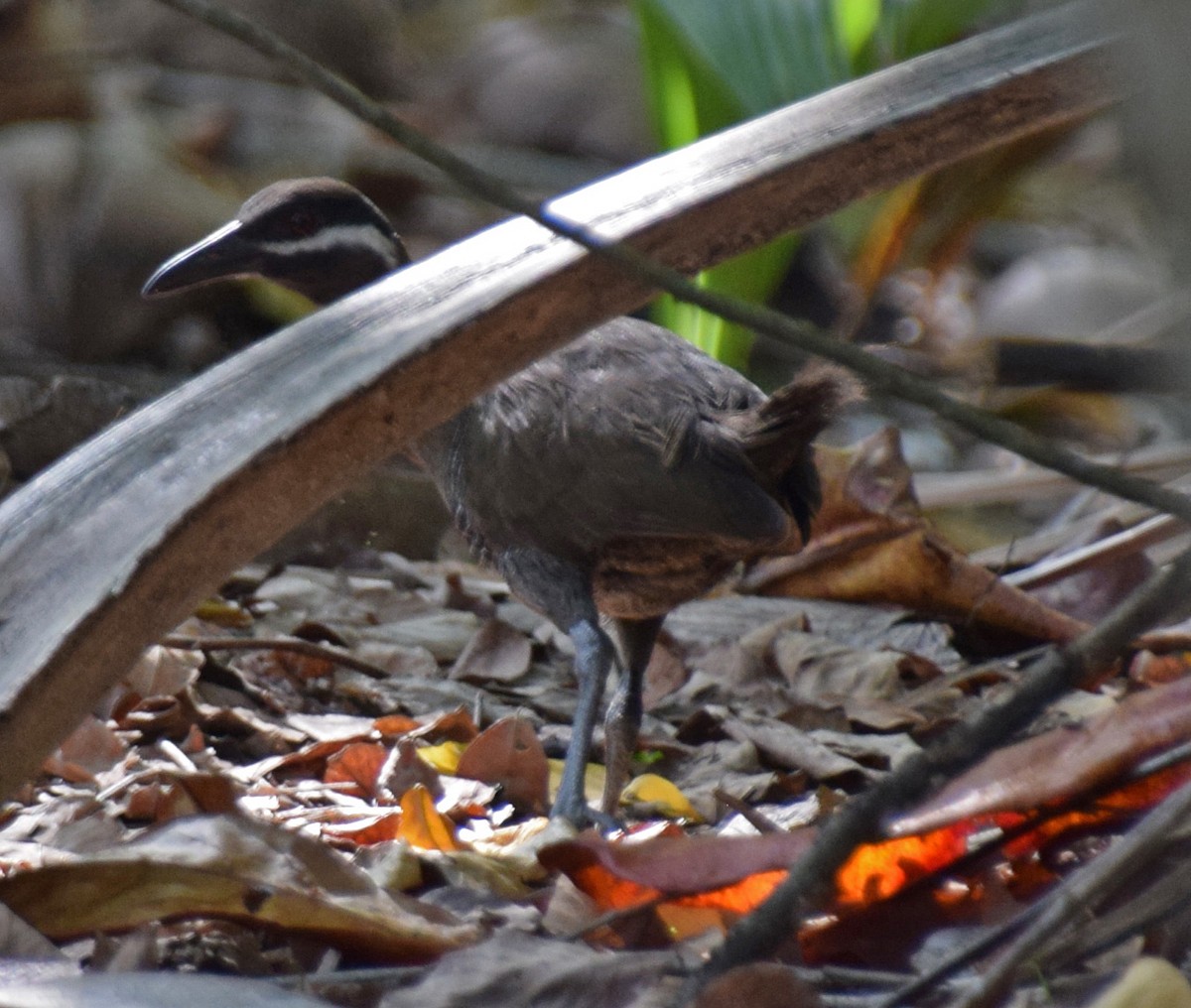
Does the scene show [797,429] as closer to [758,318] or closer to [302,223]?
[302,223]

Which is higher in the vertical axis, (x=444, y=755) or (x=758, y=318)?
(x=758, y=318)

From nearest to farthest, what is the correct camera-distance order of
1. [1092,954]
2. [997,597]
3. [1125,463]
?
[1092,954]
[997,597]
[1125,463]

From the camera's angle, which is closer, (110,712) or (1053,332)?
(110,712)

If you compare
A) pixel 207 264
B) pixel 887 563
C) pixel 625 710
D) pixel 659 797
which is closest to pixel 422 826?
pixel 659 797

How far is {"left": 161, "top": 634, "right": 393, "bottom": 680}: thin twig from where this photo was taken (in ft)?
13.9

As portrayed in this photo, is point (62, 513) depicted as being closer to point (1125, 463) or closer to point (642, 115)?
point (1125, 463)

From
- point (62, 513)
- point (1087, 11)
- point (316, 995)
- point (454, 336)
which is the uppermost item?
point (1087, 11)

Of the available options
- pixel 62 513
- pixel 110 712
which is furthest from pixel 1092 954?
pixel 110 712

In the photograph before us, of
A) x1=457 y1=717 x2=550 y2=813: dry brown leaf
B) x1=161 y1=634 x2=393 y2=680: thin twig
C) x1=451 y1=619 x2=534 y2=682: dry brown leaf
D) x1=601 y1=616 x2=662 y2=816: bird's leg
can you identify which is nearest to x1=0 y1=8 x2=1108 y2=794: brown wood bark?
x1=457 y1=717 x2=550 y2=813: dry brown leaf

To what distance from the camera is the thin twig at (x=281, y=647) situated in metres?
4.24

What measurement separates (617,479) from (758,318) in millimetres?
1968

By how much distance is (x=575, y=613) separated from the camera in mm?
4020

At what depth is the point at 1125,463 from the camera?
531cm

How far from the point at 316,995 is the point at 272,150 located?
6.54 m
